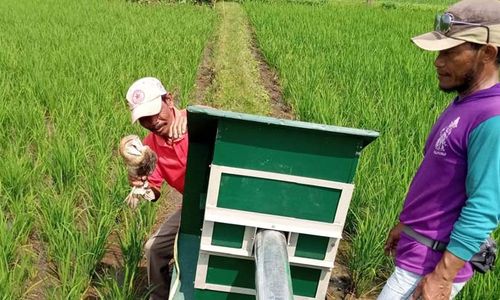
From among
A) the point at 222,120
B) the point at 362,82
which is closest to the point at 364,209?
the point at 222,120

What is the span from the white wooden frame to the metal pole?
3cm

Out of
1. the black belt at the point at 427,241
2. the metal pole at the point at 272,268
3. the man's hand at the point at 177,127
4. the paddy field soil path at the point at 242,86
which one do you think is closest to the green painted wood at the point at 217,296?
the metal pole at the point at 272,268

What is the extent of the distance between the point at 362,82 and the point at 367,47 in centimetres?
247

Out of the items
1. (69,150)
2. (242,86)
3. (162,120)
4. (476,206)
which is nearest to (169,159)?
(162,120)

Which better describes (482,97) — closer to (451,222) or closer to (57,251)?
(451,222)

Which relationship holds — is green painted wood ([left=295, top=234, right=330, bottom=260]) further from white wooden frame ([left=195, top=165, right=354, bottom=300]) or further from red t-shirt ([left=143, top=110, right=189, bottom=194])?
red t-shirt ([left=143, top=110, right=189, bottom=194])

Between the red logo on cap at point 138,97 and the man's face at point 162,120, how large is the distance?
62 millimetres

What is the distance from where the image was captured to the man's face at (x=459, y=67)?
1.23 metres

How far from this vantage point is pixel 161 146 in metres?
1.85

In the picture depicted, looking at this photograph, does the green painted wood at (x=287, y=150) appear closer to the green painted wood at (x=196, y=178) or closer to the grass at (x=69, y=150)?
the green painted wood at (x=196, y=178)

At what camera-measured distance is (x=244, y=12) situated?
14016mm

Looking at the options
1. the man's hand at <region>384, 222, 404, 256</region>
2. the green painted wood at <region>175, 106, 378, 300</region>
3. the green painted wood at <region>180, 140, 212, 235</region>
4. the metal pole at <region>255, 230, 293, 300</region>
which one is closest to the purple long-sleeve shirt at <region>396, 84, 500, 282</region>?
the man's hand at <region>384, 222, 404, 256</region>

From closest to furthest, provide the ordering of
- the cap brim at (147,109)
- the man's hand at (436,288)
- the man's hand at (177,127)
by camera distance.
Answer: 1. the man's hand at (436,288)
2. the cap brim at (147,109)
3. the man's hand at (177,127)

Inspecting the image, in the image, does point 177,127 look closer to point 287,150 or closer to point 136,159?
point 136,159
